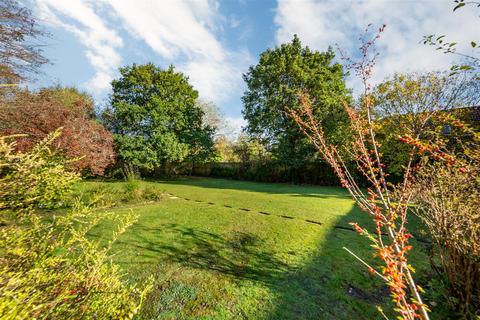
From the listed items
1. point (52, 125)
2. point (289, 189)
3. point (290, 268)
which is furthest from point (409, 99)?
point (52, 125)

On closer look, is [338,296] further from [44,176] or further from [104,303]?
[44,176]

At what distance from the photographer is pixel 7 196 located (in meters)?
1.43

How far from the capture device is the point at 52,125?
827 centimetres

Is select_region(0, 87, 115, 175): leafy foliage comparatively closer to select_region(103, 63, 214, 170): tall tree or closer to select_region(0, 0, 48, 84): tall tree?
select_region(0, 0, 48, 84): tall tree

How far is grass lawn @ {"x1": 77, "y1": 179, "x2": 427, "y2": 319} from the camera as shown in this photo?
2682 mm

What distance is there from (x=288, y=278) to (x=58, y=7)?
239 inches

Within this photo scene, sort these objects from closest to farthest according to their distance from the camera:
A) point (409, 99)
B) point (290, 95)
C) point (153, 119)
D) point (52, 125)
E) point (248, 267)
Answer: point (248, 267)
point (52, 125)
point (409, 99)
point (153, 119)
point (290, 95)

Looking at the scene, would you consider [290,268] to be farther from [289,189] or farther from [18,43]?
[289,189]

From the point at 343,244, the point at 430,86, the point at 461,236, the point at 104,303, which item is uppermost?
the point at 430,86

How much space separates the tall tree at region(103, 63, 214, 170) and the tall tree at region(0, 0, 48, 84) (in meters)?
10.2

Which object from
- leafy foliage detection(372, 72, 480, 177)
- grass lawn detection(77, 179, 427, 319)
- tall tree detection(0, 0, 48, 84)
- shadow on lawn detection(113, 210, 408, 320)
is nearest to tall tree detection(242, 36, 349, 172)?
leafy foliage detection(372, 72, 480, 177)

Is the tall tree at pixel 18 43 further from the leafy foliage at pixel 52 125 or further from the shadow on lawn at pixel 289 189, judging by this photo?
the shadow on lawn at pixel 289 189

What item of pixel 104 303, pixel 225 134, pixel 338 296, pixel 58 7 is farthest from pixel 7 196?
pixel 225 134

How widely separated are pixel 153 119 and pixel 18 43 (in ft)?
37.8
